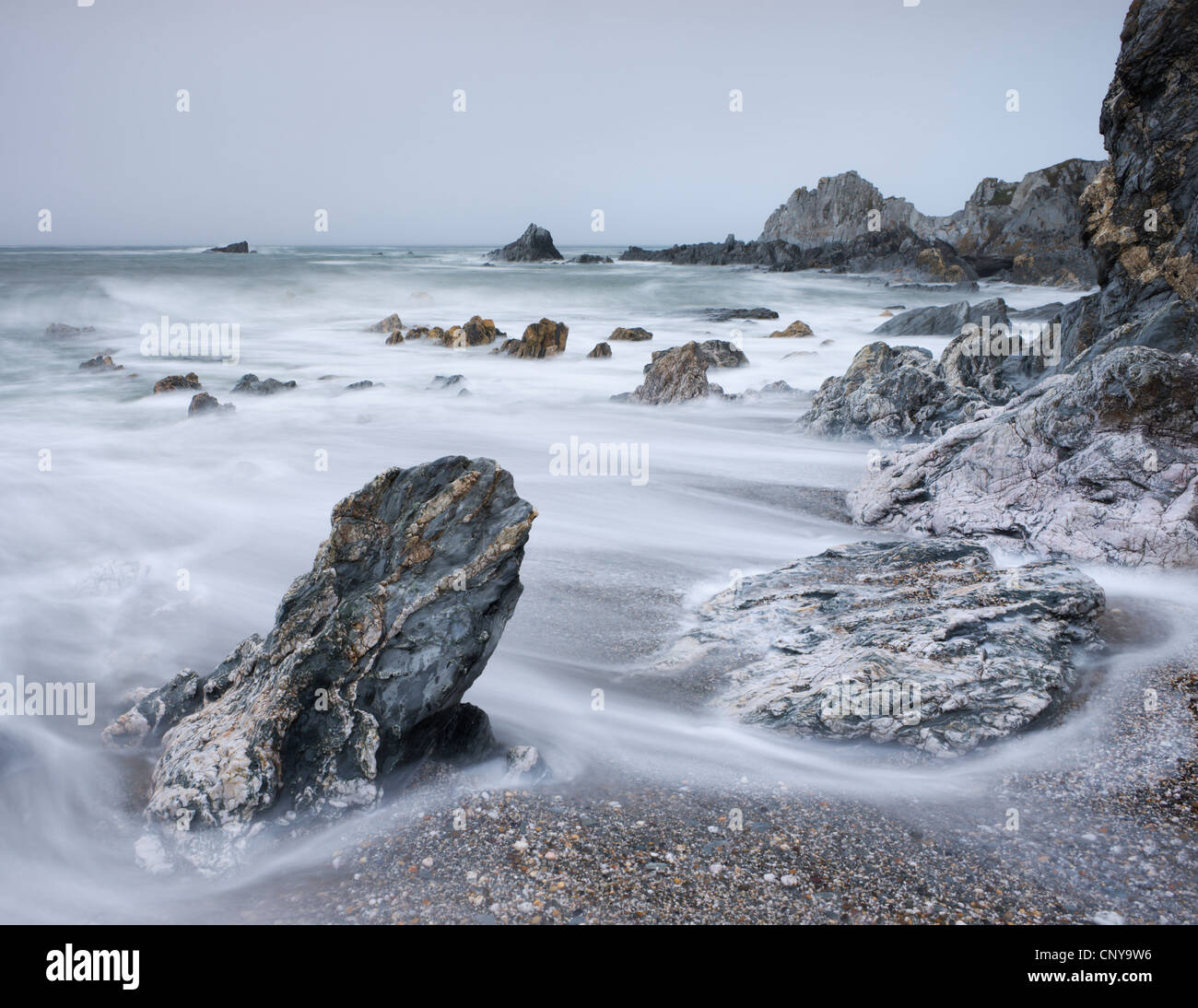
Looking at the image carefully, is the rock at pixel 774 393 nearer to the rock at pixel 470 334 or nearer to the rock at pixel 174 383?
the rock at pixel 470 334

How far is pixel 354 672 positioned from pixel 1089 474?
6839 millimetres

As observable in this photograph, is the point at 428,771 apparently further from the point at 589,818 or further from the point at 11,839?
the point at 11,839

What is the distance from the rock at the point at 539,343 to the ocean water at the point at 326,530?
0.56m

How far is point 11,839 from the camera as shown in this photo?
12.8 ft

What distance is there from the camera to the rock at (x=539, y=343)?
21.3 meters

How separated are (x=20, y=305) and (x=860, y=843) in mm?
34758

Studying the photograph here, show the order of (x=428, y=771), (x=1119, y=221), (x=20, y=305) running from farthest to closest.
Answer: (x=20, y=305), (x=1119, y=221), (x=428, y=771)

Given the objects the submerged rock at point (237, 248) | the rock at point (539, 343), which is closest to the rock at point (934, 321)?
the rock at point (539, 343)

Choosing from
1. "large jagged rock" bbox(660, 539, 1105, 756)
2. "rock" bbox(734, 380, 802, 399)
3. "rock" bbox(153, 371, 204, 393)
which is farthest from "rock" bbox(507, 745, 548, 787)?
"rock" bbox(153, 371, 204, 393)

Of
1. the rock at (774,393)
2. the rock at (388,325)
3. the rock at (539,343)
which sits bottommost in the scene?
the rock at (774,393)

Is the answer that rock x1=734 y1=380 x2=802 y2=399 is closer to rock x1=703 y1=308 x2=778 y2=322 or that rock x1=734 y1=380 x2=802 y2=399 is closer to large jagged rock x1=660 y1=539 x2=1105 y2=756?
large jagged rock x1=660 y1=539 x2=1105 y2=756

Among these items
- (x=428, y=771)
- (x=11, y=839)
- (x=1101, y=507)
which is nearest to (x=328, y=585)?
(x=428, y=771)

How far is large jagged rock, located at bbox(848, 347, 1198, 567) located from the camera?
6570mm

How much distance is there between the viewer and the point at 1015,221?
2277 inches
